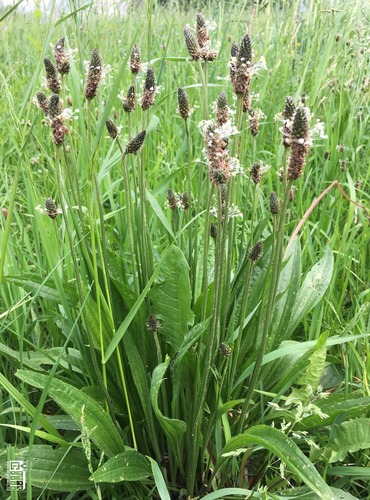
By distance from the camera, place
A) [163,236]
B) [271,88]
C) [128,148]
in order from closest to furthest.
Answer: [128,148] → [163,236] → [271,88]

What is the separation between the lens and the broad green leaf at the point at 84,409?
40.1 inches

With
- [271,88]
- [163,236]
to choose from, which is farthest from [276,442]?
[271,88]

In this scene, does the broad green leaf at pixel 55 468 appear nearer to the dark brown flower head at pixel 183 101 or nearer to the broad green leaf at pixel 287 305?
the broad green leaf at pixel 287 305

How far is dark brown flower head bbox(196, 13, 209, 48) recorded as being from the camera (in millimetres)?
1012

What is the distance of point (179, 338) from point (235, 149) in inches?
18.2

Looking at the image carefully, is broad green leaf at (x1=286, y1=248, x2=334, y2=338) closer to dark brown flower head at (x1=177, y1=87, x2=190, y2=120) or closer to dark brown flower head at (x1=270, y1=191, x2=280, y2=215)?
dark brown flower head at (x1=270, y1=191, x2=280, y2=215)

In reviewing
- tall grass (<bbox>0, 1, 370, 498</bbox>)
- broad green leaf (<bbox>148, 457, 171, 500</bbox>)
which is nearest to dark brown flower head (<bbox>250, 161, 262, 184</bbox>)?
tall grass (<bbox>0, 1, 370, 498</bbox>)

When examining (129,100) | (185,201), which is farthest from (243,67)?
(185,201)

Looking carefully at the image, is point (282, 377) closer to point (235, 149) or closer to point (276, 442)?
point (276, 442)

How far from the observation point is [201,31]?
3.37ft

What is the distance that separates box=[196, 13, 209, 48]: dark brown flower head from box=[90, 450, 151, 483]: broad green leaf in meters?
0.83

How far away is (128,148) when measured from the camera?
947 mm

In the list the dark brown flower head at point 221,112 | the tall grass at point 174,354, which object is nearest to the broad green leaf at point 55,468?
the tall grass at point 174,354

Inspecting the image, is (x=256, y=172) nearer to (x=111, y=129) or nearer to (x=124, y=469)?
(x=111, y=129)
